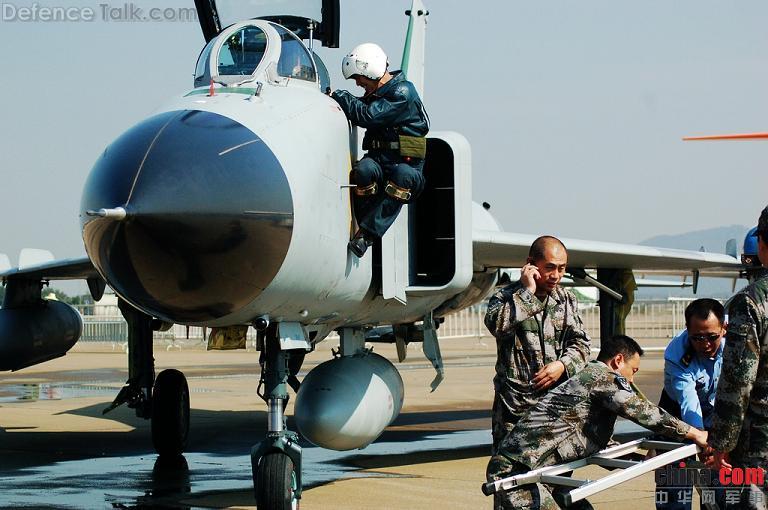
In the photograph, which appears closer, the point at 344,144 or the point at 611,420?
the point at 611,420

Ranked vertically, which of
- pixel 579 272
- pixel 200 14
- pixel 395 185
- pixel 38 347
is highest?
pixel 200 14

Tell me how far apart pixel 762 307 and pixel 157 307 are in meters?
3.44

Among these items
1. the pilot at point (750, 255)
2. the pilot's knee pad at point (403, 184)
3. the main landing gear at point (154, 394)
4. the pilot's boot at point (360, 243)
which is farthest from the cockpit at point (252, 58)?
the main landing gear at point (154, 394)

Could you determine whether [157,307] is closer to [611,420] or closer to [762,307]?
[611,420]

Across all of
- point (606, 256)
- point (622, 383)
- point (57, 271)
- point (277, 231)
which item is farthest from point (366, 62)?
point (57, 271)

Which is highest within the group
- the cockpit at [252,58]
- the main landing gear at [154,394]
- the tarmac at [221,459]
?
the cockpit at [252,58]

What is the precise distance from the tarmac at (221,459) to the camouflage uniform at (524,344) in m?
2.16

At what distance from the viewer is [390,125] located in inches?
315

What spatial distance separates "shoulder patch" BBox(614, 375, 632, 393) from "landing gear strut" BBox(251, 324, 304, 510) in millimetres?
2653

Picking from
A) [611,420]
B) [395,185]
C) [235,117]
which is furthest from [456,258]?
[611,420]

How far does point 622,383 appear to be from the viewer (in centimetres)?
540

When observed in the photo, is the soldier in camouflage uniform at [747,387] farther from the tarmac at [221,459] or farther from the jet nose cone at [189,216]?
the tarmac at [221,459]

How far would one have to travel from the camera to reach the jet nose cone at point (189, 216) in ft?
20.4

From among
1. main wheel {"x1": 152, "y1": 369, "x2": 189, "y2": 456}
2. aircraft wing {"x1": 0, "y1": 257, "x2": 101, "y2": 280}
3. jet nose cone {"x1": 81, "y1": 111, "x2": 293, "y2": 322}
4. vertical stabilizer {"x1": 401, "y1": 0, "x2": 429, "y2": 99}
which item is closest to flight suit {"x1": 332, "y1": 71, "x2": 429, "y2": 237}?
jet nose cone {"x1": 81, "y1": 111, "x2": 293, "y2": 322}
